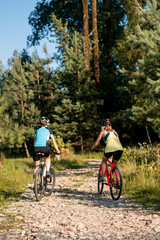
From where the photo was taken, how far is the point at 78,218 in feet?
18.1

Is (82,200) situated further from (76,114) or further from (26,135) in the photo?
(26,135)

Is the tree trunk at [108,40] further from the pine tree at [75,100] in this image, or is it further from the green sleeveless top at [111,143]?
the green sleeveless top at [111,143]

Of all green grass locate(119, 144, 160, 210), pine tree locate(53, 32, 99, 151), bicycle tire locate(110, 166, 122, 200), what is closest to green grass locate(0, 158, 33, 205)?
bicycle tire locate(110, 166, 122, 200)

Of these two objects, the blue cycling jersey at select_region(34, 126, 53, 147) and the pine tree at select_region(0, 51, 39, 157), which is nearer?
the blue cycling jersey at select_region(34, 126, 53, 147)

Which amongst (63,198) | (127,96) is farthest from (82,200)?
(127,96)

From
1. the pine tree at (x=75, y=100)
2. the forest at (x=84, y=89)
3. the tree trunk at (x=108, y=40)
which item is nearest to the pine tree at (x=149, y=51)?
the forest at (x=84, y=89)

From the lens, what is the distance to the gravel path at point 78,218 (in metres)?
4.49

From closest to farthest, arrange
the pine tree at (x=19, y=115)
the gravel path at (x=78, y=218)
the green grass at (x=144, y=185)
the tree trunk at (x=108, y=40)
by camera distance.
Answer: the gravel path at (x=78, y=218)
the green grass at (x=144, y=185)
the pine tree at (x=19, y=115)
the tree trunk at (x=108, y=40)

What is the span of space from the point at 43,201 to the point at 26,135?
17.9m

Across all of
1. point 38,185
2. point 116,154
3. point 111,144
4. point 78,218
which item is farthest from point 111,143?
point 78,218

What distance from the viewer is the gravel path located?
14.7 feet

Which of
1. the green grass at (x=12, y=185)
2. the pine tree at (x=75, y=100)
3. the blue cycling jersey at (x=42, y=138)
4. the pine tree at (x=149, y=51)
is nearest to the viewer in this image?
the blue cycling jersey at (x=42, y=138)

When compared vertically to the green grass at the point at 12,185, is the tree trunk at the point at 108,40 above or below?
above

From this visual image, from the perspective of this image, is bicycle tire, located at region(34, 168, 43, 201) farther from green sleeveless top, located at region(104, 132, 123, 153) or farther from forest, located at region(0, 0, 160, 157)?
forest, located at region(0, 0, 160, 157)
